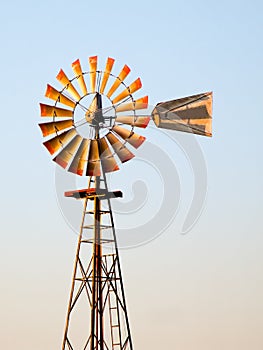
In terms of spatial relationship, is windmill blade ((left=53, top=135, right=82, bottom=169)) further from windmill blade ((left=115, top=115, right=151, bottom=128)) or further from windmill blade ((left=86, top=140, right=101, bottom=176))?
windmill blade ((left=115, top=115, right=151, bottom=128))

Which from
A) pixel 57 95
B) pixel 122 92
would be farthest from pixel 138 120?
pixel 57 95

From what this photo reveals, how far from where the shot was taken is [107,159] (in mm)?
20203

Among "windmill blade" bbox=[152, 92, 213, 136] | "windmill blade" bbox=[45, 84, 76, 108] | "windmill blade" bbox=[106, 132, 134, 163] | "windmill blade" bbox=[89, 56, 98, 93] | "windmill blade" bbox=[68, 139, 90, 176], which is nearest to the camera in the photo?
"windmill blade" bbox=[106, 132, 134, 163]

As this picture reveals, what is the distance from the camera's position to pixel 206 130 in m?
20.0

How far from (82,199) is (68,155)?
1.47 metres

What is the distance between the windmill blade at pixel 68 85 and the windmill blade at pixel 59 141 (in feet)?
3.18

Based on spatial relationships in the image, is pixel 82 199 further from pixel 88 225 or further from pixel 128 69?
pixel 128 69

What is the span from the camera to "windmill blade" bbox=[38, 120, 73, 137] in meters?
20.4

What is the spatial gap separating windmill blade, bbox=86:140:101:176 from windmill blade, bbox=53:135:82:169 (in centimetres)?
47

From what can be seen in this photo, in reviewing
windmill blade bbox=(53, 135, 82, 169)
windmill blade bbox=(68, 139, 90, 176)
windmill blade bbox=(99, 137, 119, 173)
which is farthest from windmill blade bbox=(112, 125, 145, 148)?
windmill blade bbox=(53, 135, 82, 169)

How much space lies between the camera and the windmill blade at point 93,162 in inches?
797

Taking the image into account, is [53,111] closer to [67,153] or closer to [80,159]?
[67,153]

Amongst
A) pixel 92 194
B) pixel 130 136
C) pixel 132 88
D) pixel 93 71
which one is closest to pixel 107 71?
pixel 93 71

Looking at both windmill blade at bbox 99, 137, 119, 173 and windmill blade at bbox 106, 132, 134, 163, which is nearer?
windmill blade at bbox 106, 132, 134, 163
